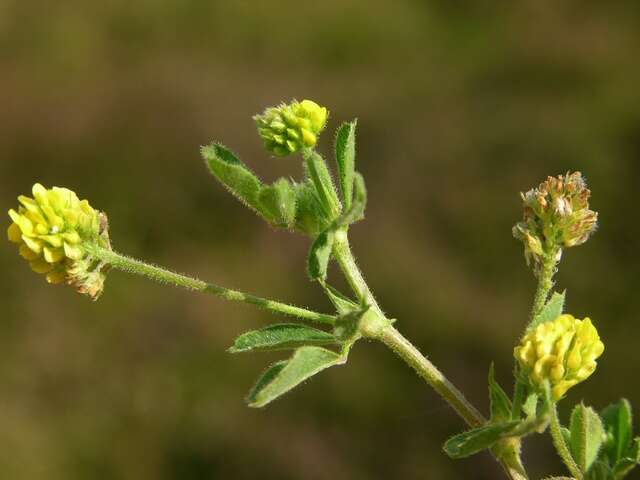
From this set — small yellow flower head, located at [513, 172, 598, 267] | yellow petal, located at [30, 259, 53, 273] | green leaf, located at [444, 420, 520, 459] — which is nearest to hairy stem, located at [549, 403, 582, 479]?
green leaf, located at [444, 420, 520, 459]

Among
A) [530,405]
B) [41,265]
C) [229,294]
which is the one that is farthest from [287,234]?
[530,405]

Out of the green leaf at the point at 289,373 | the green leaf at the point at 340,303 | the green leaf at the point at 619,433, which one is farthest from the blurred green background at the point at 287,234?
the green leaf at the point at 289,373

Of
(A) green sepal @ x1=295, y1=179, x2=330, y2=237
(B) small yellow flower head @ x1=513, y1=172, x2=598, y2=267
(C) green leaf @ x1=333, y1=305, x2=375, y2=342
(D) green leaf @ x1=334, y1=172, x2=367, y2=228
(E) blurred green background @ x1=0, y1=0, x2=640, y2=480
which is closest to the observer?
(D) green leaf @ x1=334, y1=172, x2=367, y2=228

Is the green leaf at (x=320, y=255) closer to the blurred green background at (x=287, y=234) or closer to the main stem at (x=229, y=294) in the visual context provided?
the main stem at (x=229, y=294)

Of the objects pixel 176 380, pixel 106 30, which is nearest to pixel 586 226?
pixel 176 380

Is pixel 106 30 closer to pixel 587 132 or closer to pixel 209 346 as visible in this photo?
pixel 209 346

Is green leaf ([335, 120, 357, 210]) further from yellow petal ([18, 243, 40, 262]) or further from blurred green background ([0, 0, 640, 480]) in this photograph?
Answer: blurred green background ([0, 0, 640, 480])

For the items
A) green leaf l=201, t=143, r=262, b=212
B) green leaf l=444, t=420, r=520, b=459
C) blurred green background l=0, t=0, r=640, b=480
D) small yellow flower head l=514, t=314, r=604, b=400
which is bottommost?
green leaf l=444, t=420, r=520, b=459
